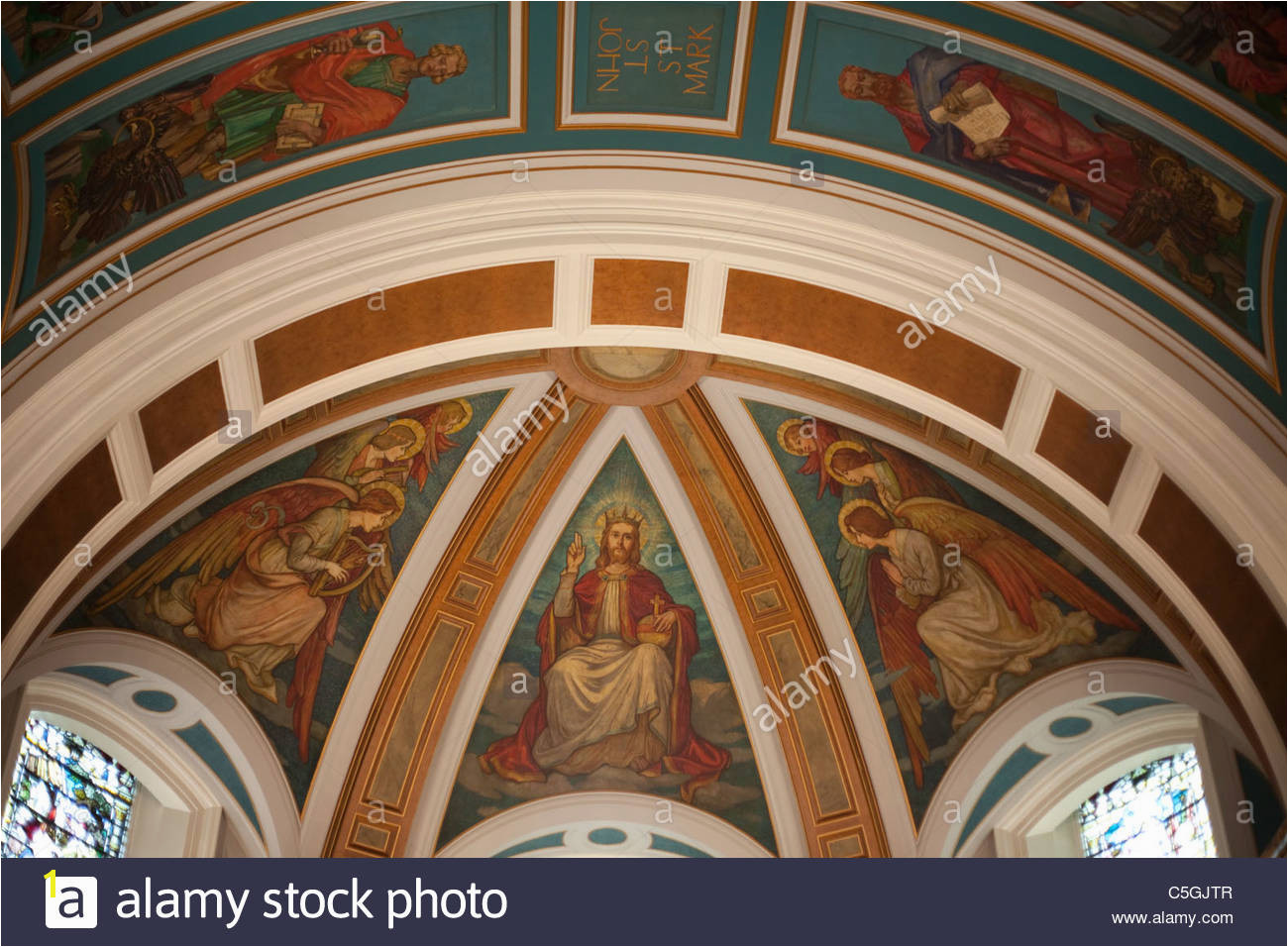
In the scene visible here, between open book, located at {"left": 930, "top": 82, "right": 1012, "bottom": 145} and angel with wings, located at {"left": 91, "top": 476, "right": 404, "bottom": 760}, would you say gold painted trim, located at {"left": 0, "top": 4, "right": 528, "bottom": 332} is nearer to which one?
open book, located at {"left": 930, "top": 82, "right": 1012, "bottom": 145}

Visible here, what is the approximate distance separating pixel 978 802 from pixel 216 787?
21.9 feet

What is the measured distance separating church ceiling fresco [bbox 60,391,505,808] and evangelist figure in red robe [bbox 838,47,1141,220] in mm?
5123

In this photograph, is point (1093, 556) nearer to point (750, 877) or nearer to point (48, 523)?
point (750, 877)

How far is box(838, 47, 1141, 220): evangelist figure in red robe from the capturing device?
9.54 meters

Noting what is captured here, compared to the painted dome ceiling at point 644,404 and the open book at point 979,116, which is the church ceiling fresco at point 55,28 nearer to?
the painted dome ceiling at point 644,404

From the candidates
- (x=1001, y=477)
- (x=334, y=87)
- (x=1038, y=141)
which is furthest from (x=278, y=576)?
(x=1038, y=141)

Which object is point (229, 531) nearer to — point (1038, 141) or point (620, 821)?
point (620, 821)

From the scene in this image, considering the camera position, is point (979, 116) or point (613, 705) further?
point (613, 705)

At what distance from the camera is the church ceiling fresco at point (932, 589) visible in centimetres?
1330

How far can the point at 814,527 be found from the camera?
1438 centimetres

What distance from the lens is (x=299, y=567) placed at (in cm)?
1394

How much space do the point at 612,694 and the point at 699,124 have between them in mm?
6793

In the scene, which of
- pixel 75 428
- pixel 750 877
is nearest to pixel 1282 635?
pixel 750 877

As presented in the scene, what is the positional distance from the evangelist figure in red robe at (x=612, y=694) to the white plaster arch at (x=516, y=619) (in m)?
0.34
